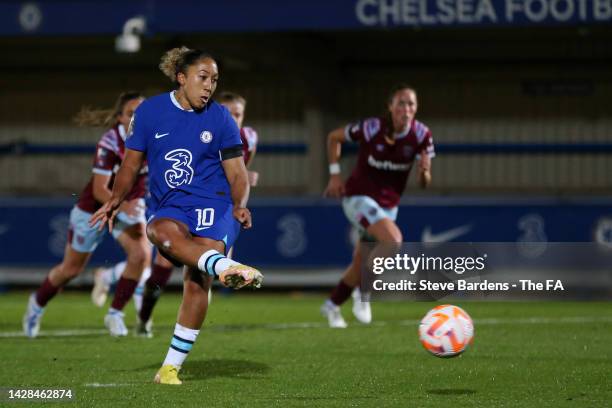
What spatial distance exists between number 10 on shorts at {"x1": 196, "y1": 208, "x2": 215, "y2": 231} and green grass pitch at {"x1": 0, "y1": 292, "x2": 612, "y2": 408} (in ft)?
2.44

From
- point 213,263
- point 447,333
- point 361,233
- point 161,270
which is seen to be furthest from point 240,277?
point 361,233

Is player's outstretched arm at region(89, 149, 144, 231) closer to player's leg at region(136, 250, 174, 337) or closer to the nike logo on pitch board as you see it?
player's leg at region(136, 250, 174, 337)

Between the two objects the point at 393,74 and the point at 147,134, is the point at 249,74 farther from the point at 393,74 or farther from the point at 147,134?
the point at 147,134

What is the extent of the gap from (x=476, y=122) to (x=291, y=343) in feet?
41.6

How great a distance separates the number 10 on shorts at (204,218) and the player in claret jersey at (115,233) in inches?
121

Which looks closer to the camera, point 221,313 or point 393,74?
point 221,313

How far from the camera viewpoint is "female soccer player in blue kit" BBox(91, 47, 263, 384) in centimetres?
751

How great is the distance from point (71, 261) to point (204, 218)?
11.8ft

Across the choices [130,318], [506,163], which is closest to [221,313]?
[130,318]

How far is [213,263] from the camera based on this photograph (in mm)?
7086

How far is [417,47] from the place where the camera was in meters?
22.2

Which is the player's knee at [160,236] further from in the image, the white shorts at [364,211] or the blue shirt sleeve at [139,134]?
the white shorts at [364,211]

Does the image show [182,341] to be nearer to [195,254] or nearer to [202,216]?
[195,254]

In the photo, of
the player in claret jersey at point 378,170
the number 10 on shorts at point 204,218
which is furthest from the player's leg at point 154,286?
the number 10 on shorts at point 204,218
